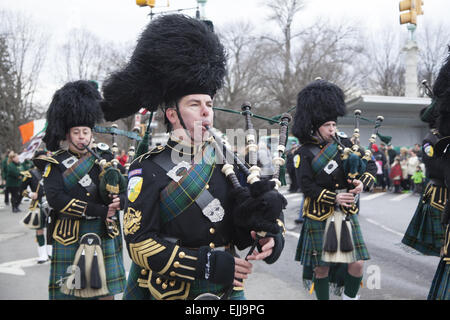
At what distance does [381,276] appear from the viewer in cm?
557

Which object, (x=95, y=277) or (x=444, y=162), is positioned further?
(x=95, y=277)

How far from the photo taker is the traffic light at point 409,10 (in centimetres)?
1138

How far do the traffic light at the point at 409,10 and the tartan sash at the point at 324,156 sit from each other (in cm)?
844

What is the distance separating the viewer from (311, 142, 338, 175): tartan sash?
14.9 feet

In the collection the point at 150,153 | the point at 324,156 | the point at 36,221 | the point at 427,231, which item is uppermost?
the point at 150,153

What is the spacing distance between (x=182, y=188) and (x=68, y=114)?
93.1 inches

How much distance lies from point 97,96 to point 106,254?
62.9 inches

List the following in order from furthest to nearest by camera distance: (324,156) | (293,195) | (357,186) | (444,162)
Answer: (293,195), (324,156), (357,186), (444,162)

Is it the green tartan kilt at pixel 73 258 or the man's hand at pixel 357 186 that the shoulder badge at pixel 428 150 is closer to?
the man's hand at pixel 357 186

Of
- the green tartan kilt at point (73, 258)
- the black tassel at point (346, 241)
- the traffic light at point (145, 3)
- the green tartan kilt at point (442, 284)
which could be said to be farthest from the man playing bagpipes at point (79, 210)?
the traffic light at point (145, 3)

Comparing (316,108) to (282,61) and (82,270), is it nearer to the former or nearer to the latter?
(82,270)

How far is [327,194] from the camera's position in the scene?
4430 mm

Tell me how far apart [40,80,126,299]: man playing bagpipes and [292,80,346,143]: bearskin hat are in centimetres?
204

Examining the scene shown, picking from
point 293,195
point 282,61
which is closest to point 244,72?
point 282,61
